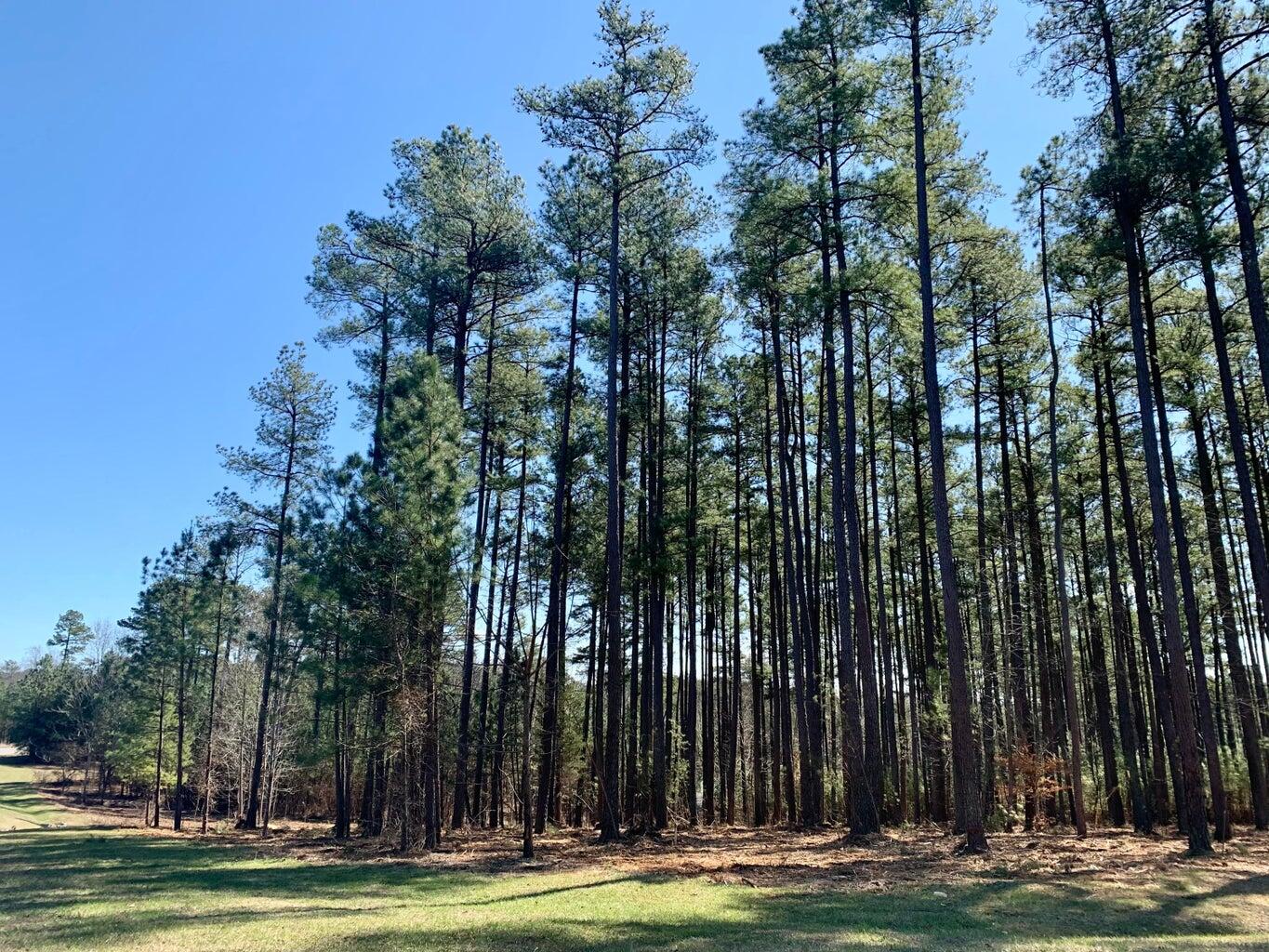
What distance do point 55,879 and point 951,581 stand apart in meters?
17.3

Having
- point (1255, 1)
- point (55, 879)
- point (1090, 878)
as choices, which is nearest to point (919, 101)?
point (1255, 1)

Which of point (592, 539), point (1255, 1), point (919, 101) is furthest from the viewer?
point (592, 539)

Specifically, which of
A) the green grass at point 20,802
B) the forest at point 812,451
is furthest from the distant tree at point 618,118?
the green grass at point 20,802

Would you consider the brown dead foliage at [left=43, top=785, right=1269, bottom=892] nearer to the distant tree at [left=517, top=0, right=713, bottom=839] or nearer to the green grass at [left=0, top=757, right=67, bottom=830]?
the distant tree at [left=517, top=0, right=713, bottom=839]

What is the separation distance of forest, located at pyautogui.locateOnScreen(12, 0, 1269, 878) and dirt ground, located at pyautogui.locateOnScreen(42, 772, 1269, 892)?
0.72 m

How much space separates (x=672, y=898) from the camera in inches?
412

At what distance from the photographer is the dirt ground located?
11602mm

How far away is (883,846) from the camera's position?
14.8m

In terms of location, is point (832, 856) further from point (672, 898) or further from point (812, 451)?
point (812, 451)

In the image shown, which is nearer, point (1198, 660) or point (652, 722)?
point (1198, 660)

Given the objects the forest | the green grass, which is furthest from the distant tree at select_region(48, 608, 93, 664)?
the forest

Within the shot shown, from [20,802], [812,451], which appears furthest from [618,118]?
[20,802]

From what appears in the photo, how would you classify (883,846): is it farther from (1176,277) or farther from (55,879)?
(55,879)

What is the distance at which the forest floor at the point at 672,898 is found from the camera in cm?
801
